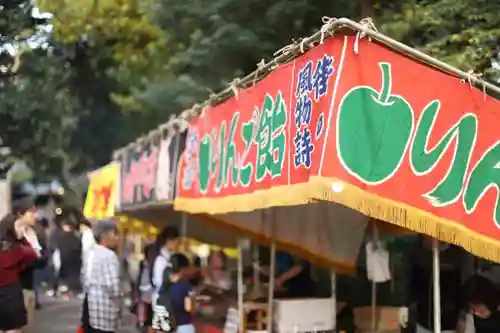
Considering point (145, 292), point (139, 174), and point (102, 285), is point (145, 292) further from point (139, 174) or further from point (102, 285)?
point (102, 285)

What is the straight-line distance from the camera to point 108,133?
2286 centimetres

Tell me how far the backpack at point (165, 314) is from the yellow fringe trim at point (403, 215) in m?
3.45

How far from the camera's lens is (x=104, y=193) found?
12.8m

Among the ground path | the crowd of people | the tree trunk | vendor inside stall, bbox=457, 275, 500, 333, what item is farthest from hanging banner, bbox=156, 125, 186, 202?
the ground path

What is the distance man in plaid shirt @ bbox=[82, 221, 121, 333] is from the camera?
25.1 ft

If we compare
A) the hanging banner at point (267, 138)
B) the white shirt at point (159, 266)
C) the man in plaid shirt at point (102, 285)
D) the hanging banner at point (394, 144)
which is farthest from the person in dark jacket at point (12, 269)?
the hanging banner at point (394, 144)

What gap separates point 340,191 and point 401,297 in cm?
569

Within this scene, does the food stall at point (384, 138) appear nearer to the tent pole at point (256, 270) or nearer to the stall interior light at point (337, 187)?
the stall interior light at point (337, 187)

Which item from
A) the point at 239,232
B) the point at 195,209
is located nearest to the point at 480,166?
the point at 195,209

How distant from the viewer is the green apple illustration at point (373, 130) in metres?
4.00

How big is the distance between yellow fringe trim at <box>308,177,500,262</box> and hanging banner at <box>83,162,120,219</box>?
808 centimetres

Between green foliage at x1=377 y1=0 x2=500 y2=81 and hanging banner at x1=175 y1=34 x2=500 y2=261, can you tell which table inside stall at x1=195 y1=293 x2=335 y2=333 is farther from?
green foliage at x1=377 y1=0 x2=500 y2=81

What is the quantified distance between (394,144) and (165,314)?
3832mm

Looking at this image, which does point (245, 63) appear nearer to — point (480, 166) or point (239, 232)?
point (239, 232)
